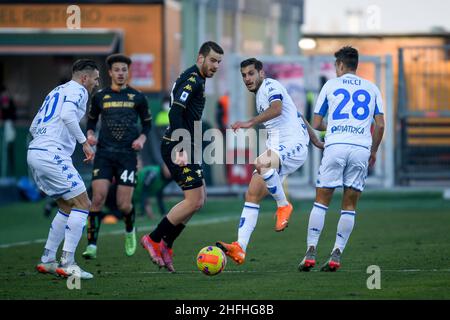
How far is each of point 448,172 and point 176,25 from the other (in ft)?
30.0

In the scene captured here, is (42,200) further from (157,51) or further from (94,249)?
(94,249)

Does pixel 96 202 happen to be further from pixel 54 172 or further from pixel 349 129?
pixel 349 129

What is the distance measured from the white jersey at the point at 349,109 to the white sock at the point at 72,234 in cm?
264

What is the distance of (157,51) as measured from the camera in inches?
1209

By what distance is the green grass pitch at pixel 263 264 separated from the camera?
10602 millimetres

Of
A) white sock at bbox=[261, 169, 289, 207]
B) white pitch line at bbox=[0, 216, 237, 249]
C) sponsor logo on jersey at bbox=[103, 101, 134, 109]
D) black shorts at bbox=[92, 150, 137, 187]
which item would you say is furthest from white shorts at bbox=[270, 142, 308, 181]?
white pitch line at bbox=[0, 216, 237, 249]

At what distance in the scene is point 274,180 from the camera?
1257 cm

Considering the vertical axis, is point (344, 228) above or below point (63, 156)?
below

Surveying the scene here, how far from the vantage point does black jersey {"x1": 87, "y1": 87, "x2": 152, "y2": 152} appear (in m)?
15.2

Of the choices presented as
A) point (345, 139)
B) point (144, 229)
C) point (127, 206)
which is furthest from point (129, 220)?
Answer: point (345, 139)

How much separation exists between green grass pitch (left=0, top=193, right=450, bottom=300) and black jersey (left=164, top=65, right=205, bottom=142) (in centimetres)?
153

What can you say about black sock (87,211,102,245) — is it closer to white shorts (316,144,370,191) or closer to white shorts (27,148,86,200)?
white shorts (27,148,86,200)

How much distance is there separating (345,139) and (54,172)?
2.96 m

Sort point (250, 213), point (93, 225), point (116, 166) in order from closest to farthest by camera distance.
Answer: point (250, 213)
point (93, 225)
point (116, 166)
